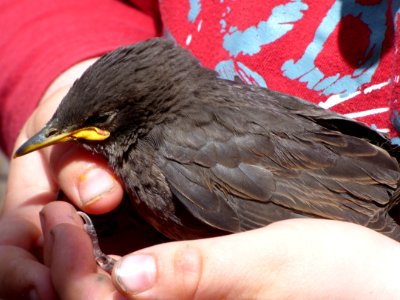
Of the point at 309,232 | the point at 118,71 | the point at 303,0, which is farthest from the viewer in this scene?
the point at 303,0

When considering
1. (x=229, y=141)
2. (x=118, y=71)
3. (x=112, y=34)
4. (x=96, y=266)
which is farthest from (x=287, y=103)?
(x=112, y=34)

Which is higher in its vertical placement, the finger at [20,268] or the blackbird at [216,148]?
the blackbird at [216,148]

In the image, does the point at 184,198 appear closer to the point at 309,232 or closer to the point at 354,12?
the point at 309,232

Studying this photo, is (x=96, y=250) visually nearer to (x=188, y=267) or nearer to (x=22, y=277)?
(x=22, y=277)

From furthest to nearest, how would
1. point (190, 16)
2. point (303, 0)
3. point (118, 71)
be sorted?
1. point (190, 16)
2. point (303, 0)
3. point (118, 71)

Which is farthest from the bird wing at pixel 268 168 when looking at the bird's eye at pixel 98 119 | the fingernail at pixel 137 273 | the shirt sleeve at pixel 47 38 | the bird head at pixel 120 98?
the shirt sleeve at pixel 47 38

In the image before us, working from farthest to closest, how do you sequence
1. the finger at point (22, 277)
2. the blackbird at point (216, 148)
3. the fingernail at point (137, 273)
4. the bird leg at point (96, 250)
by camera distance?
the bird leg at point (96, 250)
the blackbird at point (216, 148)
the finger at point (22, 277)
the fingernail at point (137, 273)

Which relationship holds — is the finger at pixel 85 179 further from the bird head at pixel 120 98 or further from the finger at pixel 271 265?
the finger at pixel 271 265

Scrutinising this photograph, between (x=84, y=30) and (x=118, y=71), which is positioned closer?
(x=118, y=71)
